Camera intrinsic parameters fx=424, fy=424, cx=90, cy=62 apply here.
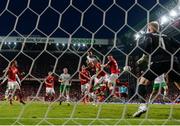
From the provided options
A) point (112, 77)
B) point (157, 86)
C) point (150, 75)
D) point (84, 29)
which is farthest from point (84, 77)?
point (84, 29)

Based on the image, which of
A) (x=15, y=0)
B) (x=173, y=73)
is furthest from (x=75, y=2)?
(x=173, y=73)

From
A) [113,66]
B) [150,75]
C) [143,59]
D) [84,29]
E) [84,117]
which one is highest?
[84,29]

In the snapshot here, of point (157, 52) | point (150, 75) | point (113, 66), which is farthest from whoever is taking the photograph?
point (113, 66)

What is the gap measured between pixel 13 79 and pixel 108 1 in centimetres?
773

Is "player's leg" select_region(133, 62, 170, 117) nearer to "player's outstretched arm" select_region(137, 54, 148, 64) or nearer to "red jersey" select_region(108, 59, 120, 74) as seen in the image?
"player's outstretched arm" select_region(137, 54, 148, 64)

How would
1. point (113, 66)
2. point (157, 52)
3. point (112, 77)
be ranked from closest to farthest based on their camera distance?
point (157, 52) < point (113, 66) < point (112, 77)

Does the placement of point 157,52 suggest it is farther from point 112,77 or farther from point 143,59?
point 112,77

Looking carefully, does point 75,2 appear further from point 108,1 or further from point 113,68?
point 113,68

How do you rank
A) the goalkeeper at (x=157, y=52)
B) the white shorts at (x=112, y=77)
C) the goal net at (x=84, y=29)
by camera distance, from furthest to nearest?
1. the white shorts at (x=112, y=77)
2. the goalkeeper at (x=157, y=52)
3. the goal net at (x=84, y=29)

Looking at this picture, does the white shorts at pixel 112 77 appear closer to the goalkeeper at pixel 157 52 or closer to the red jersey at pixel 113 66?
the red jersey at pixel 113 66

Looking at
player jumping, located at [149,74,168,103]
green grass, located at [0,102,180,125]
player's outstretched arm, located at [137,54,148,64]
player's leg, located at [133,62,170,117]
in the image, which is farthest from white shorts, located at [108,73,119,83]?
player's outstretched arm, located at [137,54,148,64]

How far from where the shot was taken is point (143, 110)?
5.45 meters

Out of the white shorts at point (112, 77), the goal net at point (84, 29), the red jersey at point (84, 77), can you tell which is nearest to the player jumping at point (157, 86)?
the goal net at point (84, 29)

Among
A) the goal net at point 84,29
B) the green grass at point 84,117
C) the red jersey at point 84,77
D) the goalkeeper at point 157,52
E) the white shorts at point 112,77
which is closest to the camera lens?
the goal net at point 84,29
